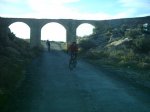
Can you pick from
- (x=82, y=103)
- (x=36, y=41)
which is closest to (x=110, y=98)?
(x=82, y=103)

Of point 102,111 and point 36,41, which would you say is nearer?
point 102,111

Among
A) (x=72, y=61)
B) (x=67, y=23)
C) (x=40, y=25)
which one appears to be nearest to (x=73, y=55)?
(x=72, y=61)

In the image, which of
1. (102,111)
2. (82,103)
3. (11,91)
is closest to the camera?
(102,111)

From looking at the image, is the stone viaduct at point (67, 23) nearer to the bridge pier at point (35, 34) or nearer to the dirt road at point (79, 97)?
the bridge pier at point (35, 34)

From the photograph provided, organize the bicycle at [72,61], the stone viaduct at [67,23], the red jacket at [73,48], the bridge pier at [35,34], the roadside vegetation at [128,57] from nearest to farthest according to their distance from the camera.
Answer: the roadside vegetation at [128,57], the red jacket at [73,48], the bicycle at [72,61], the stone viaduct at [67,23], the bridge pier at [35,34]

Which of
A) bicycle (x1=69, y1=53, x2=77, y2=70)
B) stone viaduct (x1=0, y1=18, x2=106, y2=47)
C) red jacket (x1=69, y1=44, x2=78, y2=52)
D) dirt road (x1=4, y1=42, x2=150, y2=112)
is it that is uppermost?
stone viaduct (x1=0, y1=18, x2=106, y2=47)

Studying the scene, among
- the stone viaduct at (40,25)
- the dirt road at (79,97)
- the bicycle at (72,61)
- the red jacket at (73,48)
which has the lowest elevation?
the dirt road at (79,97)

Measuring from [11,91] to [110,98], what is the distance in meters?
3.13

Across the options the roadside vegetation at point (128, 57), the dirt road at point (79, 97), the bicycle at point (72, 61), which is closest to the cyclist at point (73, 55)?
the bicycle at point (72, 61)

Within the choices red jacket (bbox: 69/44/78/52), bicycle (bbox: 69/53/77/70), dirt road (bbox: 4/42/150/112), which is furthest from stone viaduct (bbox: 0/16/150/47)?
dirt road (bbox: 4/42/150/112)

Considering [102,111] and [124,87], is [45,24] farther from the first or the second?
[102,111]

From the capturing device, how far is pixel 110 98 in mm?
10539

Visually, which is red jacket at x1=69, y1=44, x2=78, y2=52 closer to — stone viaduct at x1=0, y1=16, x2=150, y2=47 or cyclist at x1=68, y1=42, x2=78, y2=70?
cyclist at x1=68, y1=42, x2=78, y2=70

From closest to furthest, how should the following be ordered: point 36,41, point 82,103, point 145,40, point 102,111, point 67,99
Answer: point 102,111 < point 82,103 < point 67,99 < point 145,40 < point 36,41
